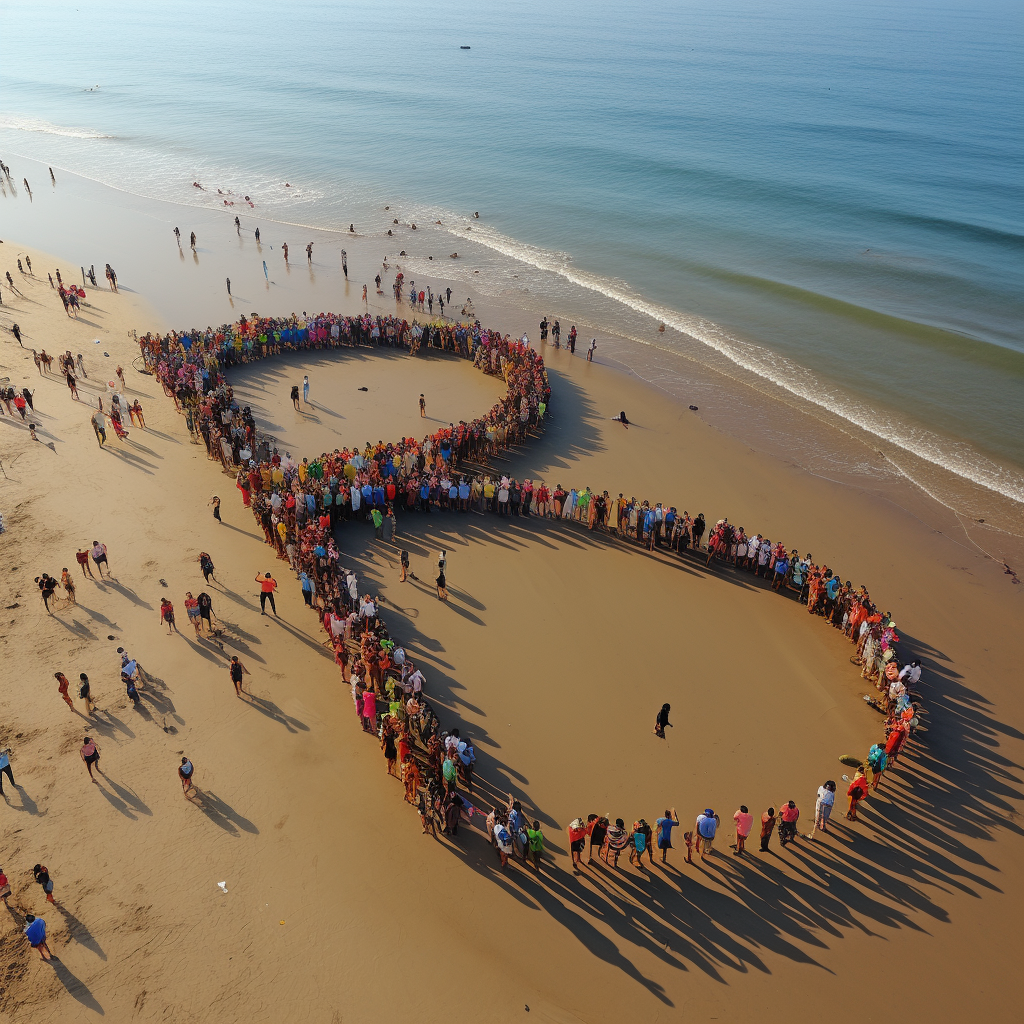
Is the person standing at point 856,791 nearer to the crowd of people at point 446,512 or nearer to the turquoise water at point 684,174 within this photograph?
the crowd of people at point 446,512

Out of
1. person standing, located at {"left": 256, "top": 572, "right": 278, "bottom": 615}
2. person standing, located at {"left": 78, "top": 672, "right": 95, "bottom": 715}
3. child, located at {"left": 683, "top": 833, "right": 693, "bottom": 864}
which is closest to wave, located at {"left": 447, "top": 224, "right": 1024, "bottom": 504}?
child, located at {"left": 683, "top": 833, "right": 693, "bottom": 864}

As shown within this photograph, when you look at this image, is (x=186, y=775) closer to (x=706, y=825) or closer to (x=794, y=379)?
(x=706, y=825)

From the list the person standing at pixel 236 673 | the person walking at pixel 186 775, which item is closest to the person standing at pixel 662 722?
the person standing at pixel 236 673

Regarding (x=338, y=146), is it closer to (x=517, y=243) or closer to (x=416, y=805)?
(x=517, y=243)

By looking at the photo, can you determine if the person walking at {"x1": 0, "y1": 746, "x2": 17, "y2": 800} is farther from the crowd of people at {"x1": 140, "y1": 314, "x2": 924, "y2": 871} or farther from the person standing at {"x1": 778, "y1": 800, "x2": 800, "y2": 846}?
the person standing at {"x1": 778, "y1": 800, "x2": 800, "y2": 846}

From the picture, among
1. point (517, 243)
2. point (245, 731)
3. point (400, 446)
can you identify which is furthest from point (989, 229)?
point (245, 731)

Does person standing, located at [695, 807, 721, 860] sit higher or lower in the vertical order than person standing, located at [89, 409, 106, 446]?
lower

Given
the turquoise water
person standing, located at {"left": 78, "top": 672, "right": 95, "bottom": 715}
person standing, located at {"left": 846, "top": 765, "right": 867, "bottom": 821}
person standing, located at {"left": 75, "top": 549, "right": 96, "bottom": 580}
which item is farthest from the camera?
the turquoise water
